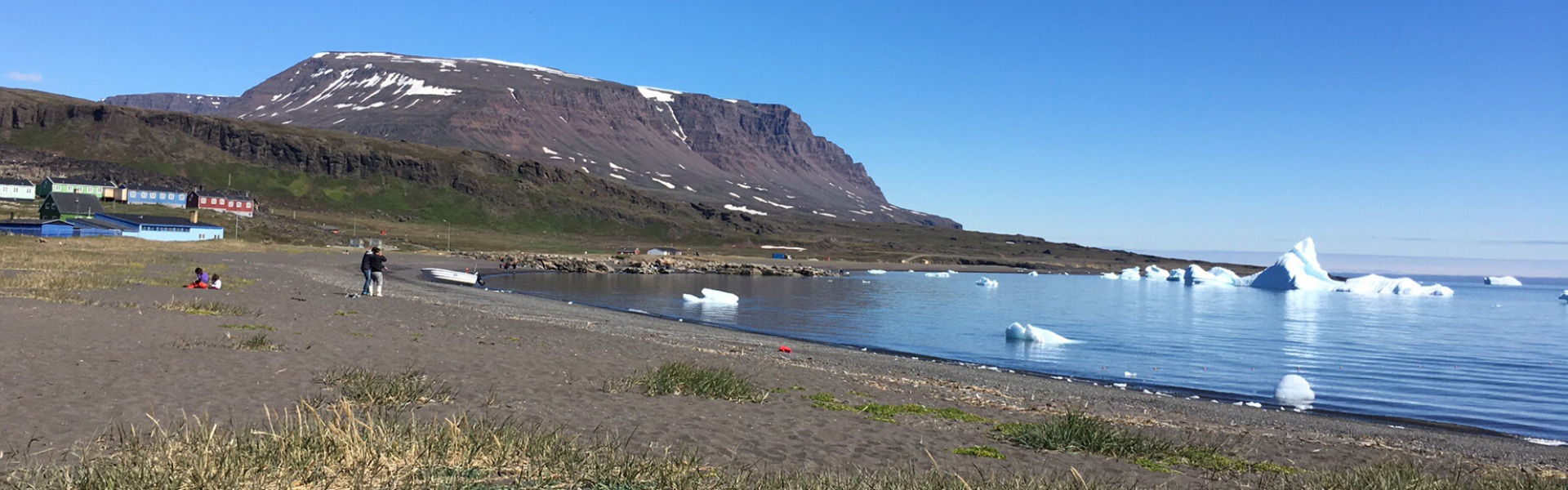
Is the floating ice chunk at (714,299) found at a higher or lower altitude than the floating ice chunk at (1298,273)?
lower

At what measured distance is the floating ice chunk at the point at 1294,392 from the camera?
22.3 metres

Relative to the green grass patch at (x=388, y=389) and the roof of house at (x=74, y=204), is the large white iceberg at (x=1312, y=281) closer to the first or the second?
the green grass patch at (x=388, y=389)

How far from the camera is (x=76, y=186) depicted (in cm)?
12850

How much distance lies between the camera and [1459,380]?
92.0 feet

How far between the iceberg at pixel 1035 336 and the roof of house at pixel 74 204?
348 ft

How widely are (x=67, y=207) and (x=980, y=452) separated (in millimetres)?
120815

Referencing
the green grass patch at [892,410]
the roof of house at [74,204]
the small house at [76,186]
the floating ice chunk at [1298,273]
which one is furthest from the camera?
the small house at [76,186]

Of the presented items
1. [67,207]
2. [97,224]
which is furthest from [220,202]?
[97,224]

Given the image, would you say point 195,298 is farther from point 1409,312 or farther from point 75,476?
point 1409,312

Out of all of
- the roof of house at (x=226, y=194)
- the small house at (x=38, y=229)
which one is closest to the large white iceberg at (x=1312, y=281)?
the small house at (x=38, y=229)

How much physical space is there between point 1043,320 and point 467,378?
4079 centimetres

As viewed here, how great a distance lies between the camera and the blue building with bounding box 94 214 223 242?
291ft

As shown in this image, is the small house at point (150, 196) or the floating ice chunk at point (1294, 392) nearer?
the floating ice chunk at point (1294, 392)

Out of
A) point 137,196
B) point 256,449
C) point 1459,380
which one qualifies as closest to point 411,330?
point 256,449
